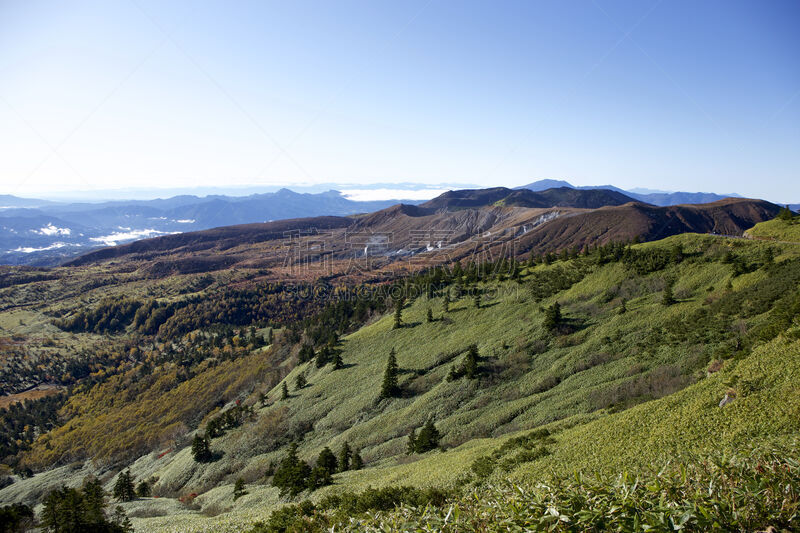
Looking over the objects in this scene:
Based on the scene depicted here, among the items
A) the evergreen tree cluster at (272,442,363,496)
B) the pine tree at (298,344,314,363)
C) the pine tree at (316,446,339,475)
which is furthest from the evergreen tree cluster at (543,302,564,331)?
the pine tree at (298,344,314,363)

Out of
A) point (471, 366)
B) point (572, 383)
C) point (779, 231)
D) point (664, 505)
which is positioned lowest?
point (471, 366)

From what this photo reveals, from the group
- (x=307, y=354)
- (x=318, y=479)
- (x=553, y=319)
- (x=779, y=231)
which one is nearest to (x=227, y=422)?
(x=307, y=354)

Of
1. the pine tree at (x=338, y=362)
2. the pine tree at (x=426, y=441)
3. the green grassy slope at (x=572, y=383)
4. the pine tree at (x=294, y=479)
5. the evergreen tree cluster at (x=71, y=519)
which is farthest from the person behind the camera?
the pine tree at (x=338, y=362)

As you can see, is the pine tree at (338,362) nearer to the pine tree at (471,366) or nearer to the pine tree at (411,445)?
the pine tree at (471,366)

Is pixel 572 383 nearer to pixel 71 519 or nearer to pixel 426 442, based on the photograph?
pixel 426 442

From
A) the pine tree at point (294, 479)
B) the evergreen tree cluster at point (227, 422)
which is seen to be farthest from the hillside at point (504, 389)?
the evergreen tree cluster at point (227, 422)

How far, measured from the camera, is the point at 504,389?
41906mm

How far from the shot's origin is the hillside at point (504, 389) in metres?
18.9

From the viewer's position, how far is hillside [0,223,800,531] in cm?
1894

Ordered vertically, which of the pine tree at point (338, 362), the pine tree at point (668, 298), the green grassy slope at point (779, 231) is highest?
the green grassy slope at point (779, 231)

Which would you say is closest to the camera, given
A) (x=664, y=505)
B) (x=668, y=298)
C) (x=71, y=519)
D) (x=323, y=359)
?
(x=664, y=505)

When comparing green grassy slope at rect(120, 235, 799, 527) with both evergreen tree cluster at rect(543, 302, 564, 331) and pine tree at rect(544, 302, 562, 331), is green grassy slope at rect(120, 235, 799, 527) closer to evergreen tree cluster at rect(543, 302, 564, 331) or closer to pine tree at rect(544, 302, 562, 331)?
evergreen tree cluster at rect(543, 302, 564, 331)

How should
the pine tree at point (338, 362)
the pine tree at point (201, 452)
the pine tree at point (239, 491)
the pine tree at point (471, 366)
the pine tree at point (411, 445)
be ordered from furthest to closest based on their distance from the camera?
the pine tree at point (338, 362) < the pine tree at point (201, 452) < the pine tree at point (471, 366) < the pine tree at point (239, 491) < the pine tree at point (411, 445)

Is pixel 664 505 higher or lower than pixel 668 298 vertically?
higher
